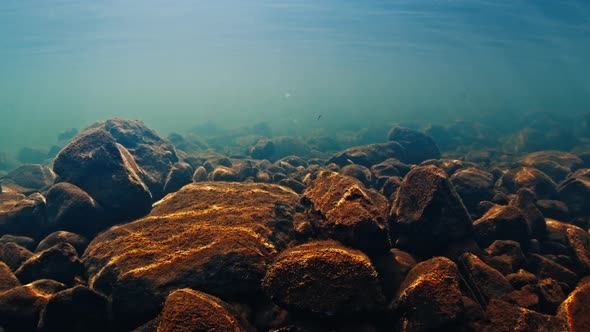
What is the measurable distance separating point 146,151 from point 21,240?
4409mm

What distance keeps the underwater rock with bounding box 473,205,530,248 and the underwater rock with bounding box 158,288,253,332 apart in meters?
4.40

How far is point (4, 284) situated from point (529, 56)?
72.9 m

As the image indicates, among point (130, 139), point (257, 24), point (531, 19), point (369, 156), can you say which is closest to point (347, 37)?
point (257, 24)

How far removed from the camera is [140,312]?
384 cm

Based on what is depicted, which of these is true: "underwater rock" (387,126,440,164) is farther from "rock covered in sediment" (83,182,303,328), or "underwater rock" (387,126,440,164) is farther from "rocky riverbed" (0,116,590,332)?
"rock covered in sediment" (83,182,303,328)

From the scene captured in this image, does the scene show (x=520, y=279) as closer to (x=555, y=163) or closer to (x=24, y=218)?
(x=24, y=218)

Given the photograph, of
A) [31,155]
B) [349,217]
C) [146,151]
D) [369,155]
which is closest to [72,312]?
[349,217]

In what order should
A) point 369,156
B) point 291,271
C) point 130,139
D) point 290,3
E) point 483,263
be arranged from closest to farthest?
point 291,271, point 483,263, point 130,139, point 369,156, point 290,3

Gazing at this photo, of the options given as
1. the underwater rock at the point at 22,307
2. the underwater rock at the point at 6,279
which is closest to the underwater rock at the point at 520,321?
the underwater rock at the point at 22,307

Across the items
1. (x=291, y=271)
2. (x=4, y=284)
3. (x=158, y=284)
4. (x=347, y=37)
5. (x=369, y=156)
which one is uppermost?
(x=347, y=37)

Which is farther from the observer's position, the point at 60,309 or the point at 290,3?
the point at 290,3

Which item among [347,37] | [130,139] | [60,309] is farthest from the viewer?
[347,37]

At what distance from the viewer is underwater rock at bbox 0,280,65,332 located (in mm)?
3932

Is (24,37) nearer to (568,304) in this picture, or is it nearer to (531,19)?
(568,304)
